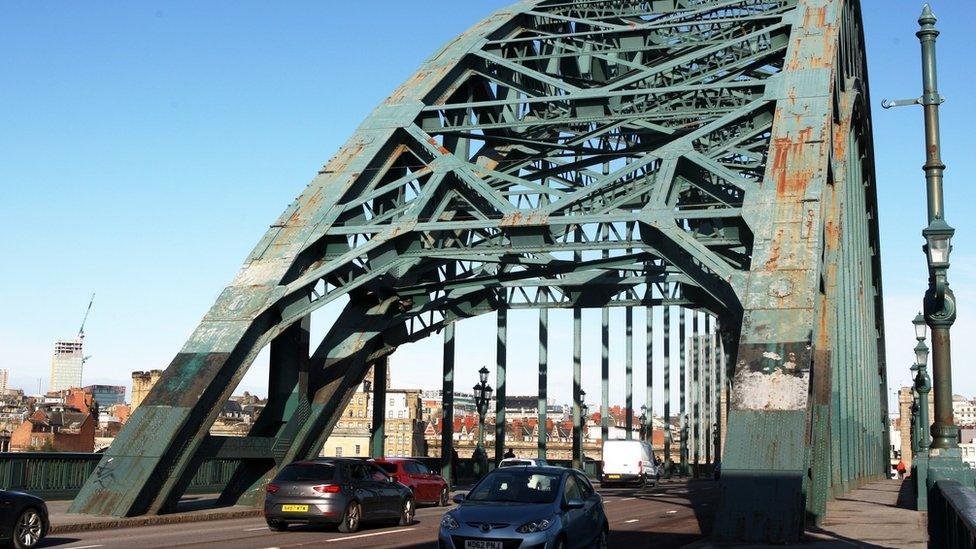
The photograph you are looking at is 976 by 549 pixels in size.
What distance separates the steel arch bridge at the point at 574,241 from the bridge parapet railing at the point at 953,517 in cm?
313

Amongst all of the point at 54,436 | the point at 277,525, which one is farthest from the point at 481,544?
the point at 54,436

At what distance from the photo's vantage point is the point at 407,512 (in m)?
26.8

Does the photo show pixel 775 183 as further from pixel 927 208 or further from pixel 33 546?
pixel 33 546

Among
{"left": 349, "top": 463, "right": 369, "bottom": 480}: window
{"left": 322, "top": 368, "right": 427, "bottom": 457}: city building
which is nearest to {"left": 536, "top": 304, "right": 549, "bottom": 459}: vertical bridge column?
{"left": 349, "top": 463, "right": 369, "bottom": 480}: window

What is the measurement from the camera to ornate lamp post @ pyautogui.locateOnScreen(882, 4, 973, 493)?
22.5 meters

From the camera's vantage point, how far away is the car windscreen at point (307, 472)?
78.4ft

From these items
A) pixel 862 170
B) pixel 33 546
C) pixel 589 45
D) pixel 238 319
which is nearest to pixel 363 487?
pixel 238 319

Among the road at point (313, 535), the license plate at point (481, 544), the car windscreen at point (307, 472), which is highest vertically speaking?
the car windscreen at point (307, 472)

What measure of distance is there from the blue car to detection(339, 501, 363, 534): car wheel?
624 centimetres

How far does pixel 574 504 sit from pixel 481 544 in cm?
175

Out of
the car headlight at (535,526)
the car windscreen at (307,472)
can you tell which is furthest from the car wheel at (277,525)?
the car headlight at (535,526)

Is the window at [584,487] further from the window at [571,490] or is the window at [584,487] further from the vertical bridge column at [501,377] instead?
the vertical bridge column at [501,377]

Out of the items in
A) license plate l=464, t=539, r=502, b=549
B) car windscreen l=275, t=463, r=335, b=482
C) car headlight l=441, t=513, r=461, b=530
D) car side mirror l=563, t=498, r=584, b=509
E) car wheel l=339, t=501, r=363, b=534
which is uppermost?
Answer: car windscreen l=275, t=463, r=335, b=482

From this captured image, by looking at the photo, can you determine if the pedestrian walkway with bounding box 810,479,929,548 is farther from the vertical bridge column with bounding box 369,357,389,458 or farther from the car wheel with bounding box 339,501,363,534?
the vertical bridge column with bounding box 369,357,389,458
